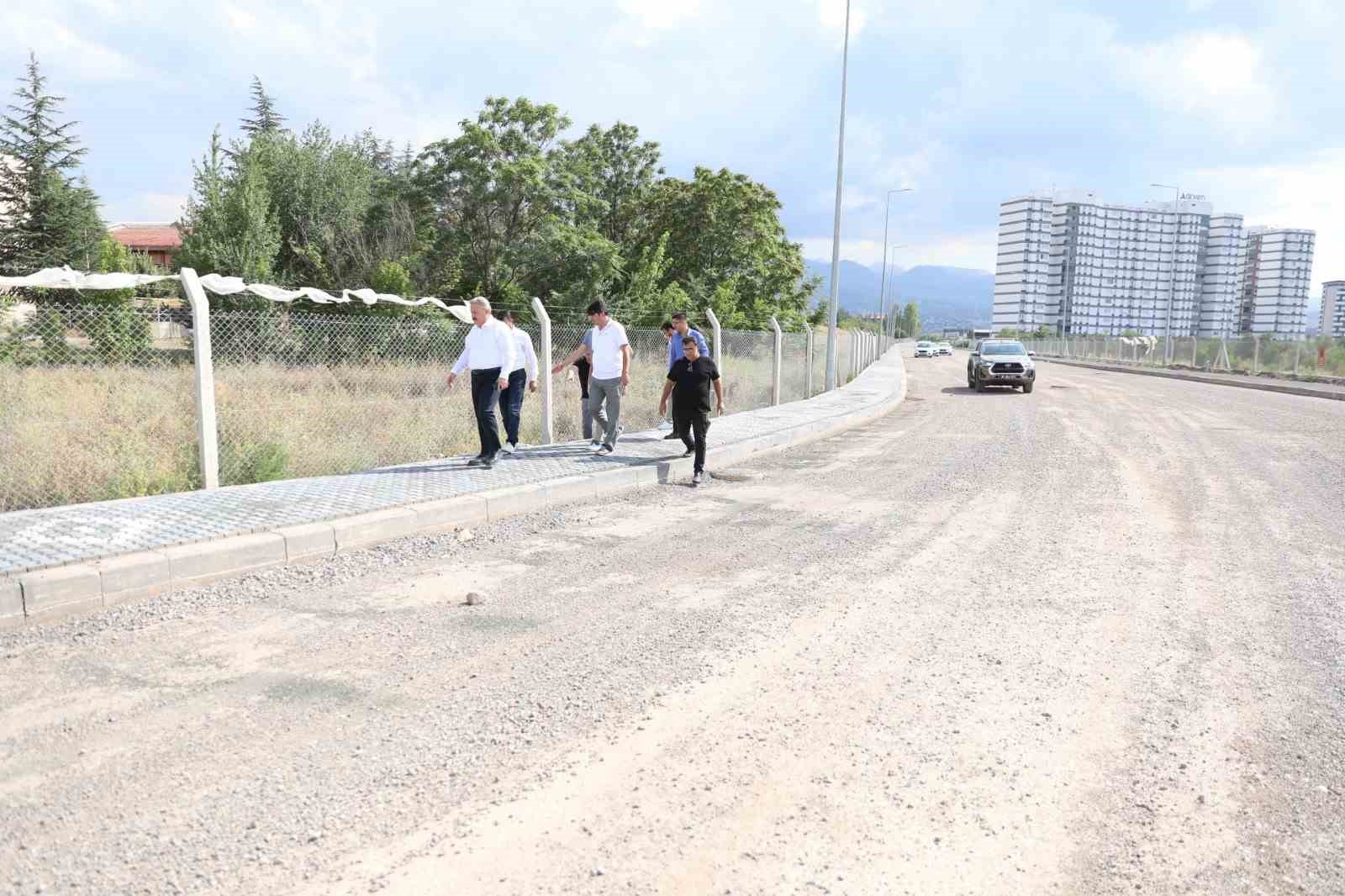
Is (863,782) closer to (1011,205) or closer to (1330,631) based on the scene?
(1330,631)

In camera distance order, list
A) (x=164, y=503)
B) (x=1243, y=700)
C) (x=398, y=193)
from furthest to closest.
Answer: (x=398, y=193)
(x=164, y=503)
(x=1243, y=700)

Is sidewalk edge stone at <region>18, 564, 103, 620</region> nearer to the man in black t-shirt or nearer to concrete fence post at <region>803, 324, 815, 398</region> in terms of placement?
the man in black t-shirt

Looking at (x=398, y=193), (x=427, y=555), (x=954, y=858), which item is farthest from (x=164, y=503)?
(x=398, y=193)

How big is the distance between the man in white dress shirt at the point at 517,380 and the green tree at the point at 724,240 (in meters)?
23.9

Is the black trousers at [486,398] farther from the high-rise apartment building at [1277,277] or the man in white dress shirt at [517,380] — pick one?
the high-rise apartment building at [1277,277]

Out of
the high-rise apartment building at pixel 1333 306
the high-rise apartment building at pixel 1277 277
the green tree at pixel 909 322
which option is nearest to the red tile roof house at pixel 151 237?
the green tree at pixel 909 322

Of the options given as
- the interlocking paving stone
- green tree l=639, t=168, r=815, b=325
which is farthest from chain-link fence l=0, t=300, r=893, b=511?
green tree l=639, t=168, r=815, b=325

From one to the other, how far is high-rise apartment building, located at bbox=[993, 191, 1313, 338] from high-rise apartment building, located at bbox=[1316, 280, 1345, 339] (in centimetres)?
1697

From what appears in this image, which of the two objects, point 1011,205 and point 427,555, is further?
point 1011,205

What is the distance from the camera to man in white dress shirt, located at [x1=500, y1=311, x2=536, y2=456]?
9.14 m

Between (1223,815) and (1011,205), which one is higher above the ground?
(1011,205)

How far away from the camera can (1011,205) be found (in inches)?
6058

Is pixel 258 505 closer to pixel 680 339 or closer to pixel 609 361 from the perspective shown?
pixel 609 361

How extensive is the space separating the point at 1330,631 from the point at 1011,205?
16563 centimetres
